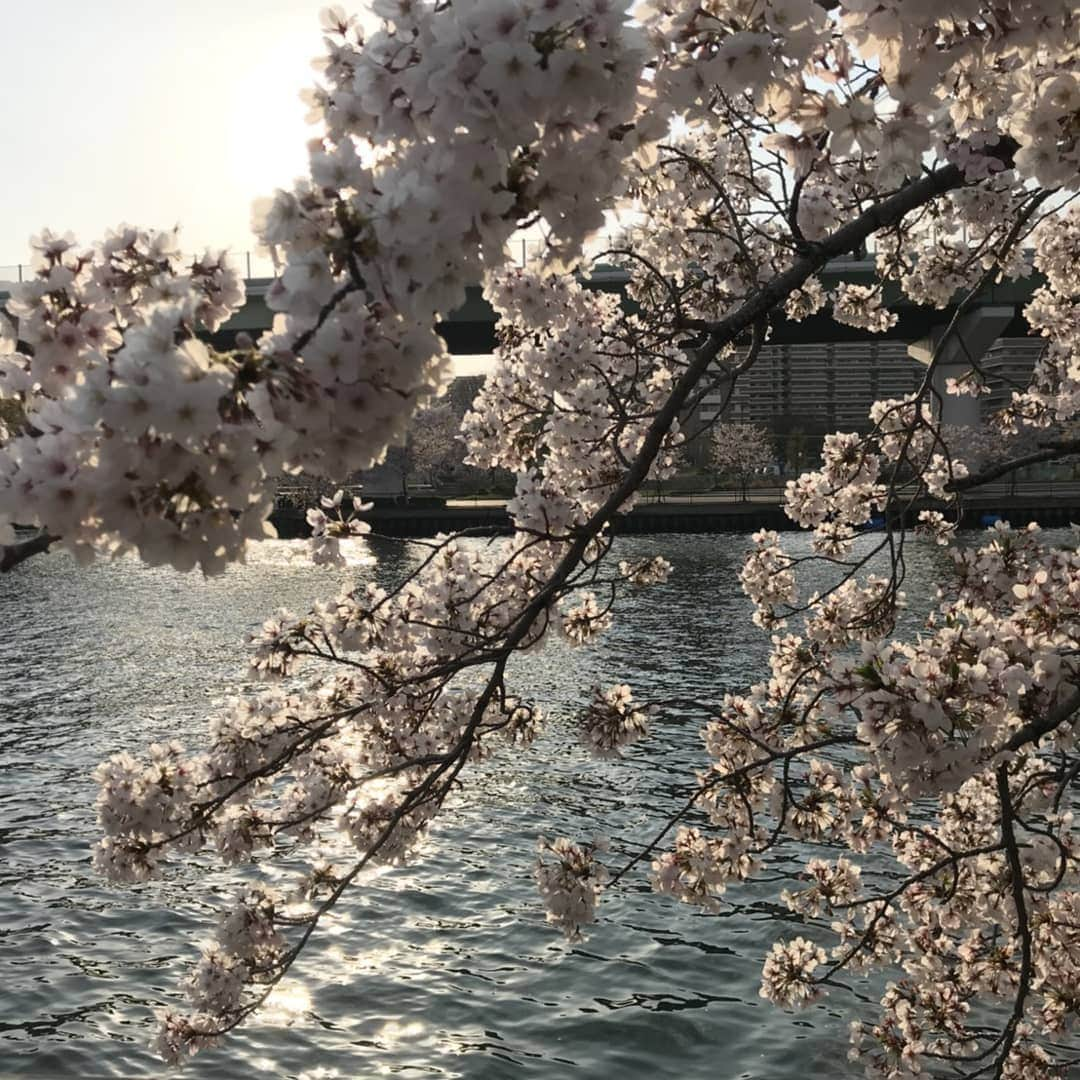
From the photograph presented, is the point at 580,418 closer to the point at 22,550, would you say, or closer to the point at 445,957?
the point at 22,550

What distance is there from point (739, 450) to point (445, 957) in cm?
8411

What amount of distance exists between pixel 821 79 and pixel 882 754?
2659 millimetres

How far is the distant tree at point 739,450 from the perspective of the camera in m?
94.9

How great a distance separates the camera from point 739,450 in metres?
94.3

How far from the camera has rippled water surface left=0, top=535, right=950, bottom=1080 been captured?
1077 cm

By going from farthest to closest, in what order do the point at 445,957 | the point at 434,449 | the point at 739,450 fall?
1. the point at 434,449
2. the point at 739,450
3. the point at 445,957

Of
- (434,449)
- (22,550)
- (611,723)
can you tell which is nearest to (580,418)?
(611,723)

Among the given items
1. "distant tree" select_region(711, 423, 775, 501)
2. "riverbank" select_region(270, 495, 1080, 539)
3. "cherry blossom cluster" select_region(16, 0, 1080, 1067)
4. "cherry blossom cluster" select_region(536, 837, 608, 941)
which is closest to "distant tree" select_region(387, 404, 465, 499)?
"riverbank" select_region(270, 495, 1080, 539)

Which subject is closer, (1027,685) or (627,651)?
(1027,685)

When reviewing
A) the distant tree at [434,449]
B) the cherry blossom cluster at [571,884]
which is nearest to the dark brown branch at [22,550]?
Answer: the cherry blossom cluster at [571,884]

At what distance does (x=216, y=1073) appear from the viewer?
10.5 meters

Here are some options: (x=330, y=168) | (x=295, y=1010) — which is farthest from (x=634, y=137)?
(x=295, y=1010)

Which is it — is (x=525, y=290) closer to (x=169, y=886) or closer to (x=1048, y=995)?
(x=1048, y=995)

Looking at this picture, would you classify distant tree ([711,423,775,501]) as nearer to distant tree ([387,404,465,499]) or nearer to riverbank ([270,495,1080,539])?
riverbank ([270,495,1080,539])
